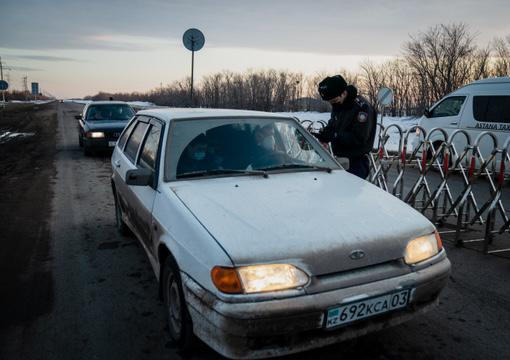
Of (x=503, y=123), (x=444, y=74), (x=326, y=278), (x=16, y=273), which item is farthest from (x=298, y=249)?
(x=444, y=74)

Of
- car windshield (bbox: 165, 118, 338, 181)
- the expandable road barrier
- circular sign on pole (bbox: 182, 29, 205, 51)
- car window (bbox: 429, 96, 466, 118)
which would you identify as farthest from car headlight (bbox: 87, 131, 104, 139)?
car window (bbox: 429, 96, 466, 118)

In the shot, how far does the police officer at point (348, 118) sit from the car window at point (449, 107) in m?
6.66

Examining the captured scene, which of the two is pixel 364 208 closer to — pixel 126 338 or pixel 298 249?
pixel 298 249

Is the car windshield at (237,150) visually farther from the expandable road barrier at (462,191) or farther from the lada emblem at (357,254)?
the expandable road barrier at (462,191)

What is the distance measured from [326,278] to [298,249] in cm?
22

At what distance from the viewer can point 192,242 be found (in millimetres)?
2326

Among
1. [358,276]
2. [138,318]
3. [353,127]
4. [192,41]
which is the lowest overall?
[138,318]

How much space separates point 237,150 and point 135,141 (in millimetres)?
1379

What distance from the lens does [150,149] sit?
139 inches

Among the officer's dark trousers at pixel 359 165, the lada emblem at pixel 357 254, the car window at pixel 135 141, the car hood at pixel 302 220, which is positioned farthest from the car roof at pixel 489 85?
the lada emblem at pixel 357 254

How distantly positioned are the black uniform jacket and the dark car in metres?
8.14

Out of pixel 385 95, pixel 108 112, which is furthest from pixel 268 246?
pixel 385 95

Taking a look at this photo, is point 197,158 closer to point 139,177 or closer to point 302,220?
point 139,177

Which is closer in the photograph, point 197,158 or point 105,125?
point 197,158
